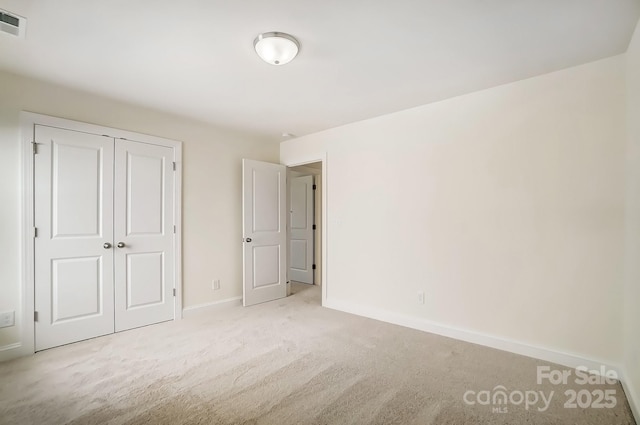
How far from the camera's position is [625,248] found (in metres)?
2.23

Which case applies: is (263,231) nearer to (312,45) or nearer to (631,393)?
(312,45)

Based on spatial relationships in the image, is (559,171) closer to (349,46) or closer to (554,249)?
(554,249)

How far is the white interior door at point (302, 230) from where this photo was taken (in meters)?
5.80

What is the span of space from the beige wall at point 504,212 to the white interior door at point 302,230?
6.36ft

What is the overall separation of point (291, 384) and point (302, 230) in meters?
3.82

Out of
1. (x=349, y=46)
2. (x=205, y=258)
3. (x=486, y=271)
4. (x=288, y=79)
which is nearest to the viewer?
(x=349, y=46)

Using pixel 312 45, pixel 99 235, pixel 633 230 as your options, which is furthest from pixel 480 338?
pixel 99 235

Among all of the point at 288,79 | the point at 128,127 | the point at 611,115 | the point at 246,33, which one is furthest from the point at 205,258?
the point at 611,115

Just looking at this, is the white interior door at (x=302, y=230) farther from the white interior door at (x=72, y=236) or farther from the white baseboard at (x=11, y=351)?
the white baseboard at (x=11, y=351)

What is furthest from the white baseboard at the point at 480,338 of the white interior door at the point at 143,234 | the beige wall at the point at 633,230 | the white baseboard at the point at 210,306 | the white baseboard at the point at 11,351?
the white baseboard at the point at 11,351

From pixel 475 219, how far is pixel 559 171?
0.75 metres

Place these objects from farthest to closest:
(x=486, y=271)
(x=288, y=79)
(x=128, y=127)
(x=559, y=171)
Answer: (x=128, y=127)
(x=486, y=271)
(x=288, y=79)
(x=559, y=171)

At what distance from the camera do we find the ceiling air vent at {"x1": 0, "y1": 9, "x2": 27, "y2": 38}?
1842 mm

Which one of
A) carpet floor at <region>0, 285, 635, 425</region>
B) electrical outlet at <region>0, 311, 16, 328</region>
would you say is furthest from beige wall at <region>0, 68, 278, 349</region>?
carpet floor at <region>0, 285, 635, 425</region>
